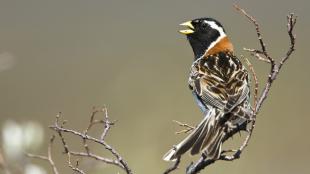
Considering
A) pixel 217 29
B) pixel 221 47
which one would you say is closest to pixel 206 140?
pixel 221 47

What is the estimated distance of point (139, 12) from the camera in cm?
1878

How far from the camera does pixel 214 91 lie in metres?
5.66

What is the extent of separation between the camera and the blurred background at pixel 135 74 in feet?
34.6

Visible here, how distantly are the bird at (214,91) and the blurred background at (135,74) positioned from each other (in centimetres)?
152

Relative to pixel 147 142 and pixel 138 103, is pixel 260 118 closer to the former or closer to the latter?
pixel 138 103

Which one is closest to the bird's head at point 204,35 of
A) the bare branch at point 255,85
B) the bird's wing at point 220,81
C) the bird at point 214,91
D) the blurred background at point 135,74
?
the bird at point 214,91

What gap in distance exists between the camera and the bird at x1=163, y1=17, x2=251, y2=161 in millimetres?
4781

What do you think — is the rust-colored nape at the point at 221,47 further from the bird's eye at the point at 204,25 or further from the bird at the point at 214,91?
the bird's eye at the point at 204,25

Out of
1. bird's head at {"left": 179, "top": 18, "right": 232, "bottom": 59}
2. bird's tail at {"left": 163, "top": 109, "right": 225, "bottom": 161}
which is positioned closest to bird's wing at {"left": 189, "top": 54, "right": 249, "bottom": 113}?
bird's tail at {"left": 163, "top": 109, "right": 225, "bottom": 161}

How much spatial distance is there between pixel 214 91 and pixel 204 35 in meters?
1.28

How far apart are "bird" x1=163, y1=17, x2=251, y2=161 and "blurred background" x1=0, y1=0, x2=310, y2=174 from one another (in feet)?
4.97

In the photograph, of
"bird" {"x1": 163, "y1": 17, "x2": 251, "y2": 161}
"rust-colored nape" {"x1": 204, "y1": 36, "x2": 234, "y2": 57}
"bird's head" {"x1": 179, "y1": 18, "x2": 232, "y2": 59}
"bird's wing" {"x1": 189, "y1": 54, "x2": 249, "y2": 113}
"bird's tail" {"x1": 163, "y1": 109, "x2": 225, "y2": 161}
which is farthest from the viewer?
"bird's head" {"x1": 179, "y1": 18, "x2": 232, "y2": 59}

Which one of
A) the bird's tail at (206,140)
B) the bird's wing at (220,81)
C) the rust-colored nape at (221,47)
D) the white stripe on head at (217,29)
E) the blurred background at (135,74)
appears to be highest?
the white stripe on head at (217,29)

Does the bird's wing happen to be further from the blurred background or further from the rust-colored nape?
the blurred background
